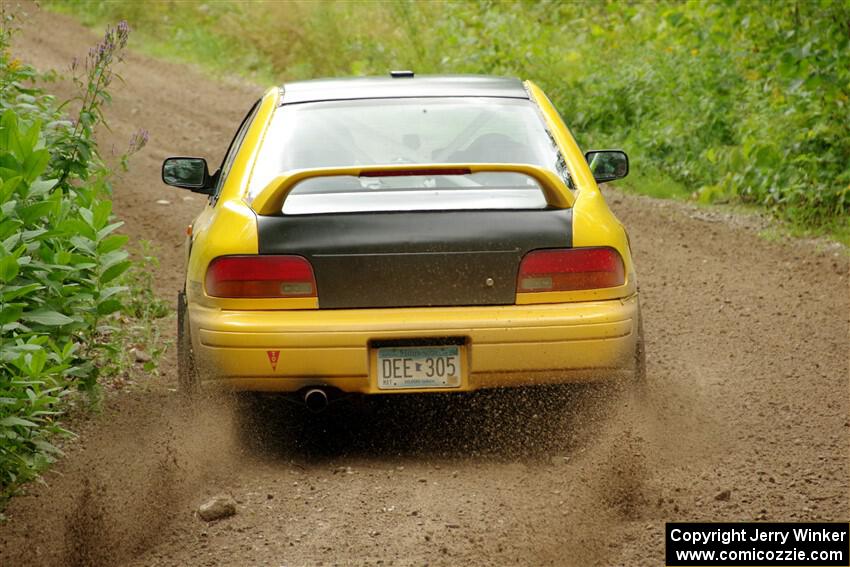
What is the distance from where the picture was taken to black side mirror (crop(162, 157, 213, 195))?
5895mm

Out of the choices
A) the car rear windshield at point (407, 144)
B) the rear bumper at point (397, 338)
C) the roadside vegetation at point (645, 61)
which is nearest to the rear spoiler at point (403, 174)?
the car rear windshield at point (407, 144)

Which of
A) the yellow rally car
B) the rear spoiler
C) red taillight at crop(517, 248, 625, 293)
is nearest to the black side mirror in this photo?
the yellow rally car

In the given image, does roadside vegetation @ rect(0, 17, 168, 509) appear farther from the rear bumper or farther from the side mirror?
the side mirror

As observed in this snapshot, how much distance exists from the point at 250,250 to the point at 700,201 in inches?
305

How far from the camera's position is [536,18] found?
19.2 metres

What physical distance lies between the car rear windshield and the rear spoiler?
0.12 m

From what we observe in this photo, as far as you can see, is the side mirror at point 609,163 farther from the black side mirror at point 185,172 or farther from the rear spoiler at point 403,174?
the black side mirror at point 185,172

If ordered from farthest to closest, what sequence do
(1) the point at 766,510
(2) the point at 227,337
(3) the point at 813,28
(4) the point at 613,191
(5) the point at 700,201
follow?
1. (4) the point at 613,191
2. (5) the point at 700,201
3. (3) the point at 813,28
4. (2) the point at 227,337
5. (1) the point at 766,510

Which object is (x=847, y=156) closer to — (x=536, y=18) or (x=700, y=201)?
(x=700, y=201)

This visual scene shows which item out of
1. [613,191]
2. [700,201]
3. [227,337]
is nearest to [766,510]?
[227,337]
